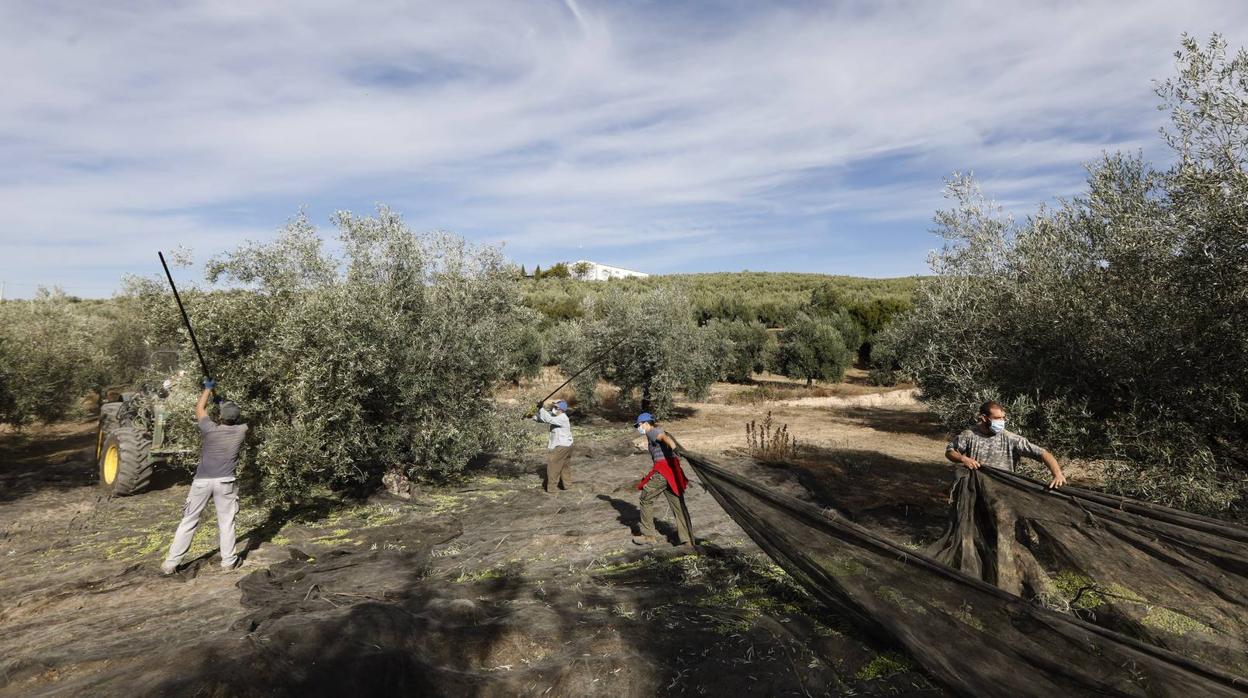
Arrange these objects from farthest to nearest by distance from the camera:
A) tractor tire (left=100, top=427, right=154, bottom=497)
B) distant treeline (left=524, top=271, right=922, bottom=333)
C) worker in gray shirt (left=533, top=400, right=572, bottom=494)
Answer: distant treeline (left=524, top=271, right=922, bottom=333)
worker in gray shirt (left=533, top=400, right=572, bottom=494)
tractor tire (left=100, top=427, right=154, bottom=497)

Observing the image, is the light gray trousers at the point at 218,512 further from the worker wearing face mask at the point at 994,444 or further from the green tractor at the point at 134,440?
the worker wearing face mask at the point at 994,444

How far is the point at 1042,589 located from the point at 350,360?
9065 millimetres

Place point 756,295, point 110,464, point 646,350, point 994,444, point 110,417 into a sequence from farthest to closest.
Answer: point 756,295
point 646,350
point 110,417
point 110,464
point 994,444

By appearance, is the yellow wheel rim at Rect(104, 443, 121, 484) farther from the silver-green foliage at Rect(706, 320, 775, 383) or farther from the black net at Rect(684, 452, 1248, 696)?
the silver-green foliage at Rect(706, 320, 775, 383)

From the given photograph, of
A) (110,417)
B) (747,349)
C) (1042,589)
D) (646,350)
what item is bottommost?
(1042,589)

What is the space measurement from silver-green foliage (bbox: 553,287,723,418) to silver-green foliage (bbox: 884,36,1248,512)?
12514 millimetres

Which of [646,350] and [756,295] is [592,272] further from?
[646,350]

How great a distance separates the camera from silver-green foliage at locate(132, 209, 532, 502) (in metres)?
9.86

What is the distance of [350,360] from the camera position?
995 centimetres

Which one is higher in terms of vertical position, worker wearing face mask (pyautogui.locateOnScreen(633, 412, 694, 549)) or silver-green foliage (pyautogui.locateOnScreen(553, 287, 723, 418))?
silver-green foliage (pyautogui.locateOnScreen(553, 287, 723, 418))

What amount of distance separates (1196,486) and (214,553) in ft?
36.3

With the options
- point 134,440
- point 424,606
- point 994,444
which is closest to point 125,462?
point 134,440

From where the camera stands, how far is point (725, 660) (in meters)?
4.77

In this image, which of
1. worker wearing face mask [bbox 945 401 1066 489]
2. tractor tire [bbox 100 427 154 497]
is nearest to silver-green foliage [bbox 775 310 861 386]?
worker wearing face mask [bbox 945 401 1066 489]
